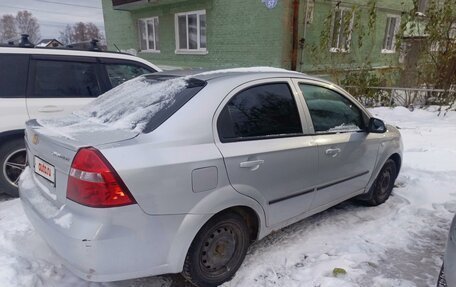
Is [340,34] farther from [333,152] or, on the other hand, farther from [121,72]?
[333,152]

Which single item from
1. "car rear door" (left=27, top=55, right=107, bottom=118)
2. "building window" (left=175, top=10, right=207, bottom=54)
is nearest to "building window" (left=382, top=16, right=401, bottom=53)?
"building window" (left=175, top=10, right=207, bottom=54)

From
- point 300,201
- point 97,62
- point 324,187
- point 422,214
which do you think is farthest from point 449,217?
point 97,62

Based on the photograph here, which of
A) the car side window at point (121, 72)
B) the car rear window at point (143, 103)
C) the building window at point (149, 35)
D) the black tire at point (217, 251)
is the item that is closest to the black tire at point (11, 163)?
the car side window at point (121, 72)

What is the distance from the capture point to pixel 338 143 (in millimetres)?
3221

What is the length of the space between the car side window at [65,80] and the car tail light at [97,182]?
252 cm

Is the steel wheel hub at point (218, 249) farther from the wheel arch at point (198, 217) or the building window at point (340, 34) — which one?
the building window at point (340, 34)

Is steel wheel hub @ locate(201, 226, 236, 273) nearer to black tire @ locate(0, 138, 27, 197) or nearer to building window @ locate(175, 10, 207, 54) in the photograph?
black tire @ locate(0, 138, 27, 197)

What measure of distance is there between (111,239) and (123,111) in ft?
3.26

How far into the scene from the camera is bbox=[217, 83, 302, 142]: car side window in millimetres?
2486

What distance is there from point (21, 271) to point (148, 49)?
14.9 m

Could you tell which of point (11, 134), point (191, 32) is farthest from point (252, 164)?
point (191, 32)

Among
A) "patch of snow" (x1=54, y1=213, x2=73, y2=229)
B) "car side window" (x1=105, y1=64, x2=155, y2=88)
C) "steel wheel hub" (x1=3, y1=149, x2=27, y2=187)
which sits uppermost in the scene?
"car side window" (x1=105, y1=64, x2=155, y2=88)

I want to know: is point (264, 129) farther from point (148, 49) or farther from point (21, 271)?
point (148, 49)

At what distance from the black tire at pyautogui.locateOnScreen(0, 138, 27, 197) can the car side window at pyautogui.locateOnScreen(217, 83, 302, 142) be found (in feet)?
8.99
